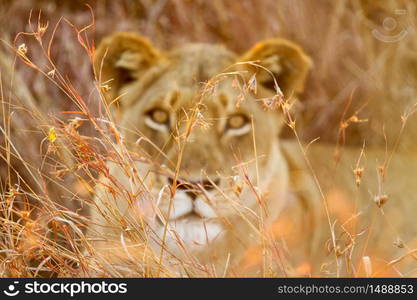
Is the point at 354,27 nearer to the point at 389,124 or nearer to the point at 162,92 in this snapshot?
the point at 389,124

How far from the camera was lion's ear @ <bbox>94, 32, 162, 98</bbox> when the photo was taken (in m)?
3.17

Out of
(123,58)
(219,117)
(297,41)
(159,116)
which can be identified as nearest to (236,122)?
(219,117)

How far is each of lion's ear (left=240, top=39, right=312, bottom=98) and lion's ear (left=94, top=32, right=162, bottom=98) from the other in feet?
1.24

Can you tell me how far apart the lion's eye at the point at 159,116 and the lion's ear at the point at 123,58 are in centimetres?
20

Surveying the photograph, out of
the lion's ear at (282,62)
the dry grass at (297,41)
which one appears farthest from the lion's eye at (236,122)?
the dry grass at (297,41)

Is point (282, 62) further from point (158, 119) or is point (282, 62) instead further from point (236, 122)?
point (158, 119)

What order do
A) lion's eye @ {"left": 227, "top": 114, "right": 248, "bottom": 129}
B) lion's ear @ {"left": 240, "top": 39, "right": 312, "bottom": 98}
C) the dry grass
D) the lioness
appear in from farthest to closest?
1. the dry grass
2. lion's ear @ {"left": 240, "top": 39, "right": 312, "bottom": 98}
3. lion's eye @ {"left": 227, "top": 114, "right": 248, "bottom": 129}
4. the lioness

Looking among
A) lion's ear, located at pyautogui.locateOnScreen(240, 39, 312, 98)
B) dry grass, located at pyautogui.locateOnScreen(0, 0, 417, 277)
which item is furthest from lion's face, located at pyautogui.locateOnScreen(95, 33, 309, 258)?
dry grass, located at pyautogui.locateOnScreen(0, 0, 417, 277)

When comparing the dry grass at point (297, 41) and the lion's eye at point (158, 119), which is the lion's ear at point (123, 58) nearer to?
the lion's eye at point (158, 119)

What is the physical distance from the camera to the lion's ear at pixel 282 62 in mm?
3168

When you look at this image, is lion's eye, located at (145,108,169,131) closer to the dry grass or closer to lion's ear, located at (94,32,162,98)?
lion's ear, located at (94,32,162,98)

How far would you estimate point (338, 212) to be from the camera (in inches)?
124

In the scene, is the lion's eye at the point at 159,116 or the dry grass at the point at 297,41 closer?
the lion's eye at the point at 159,116

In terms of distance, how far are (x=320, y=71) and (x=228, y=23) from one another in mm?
538
